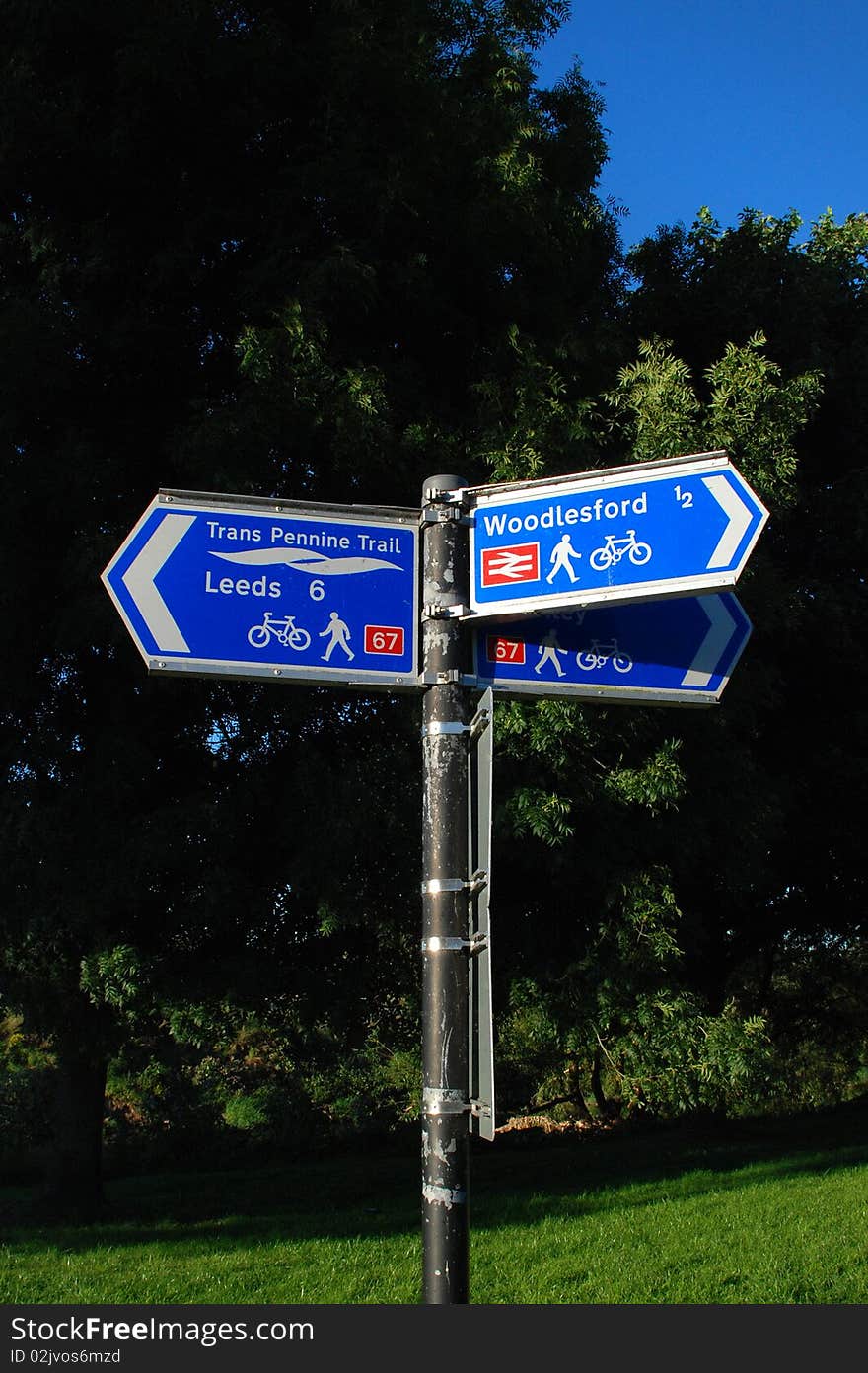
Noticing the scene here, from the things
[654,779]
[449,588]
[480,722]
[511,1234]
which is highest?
[654,779]

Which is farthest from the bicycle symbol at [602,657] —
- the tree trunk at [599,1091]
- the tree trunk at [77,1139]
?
the tree trunk at [599,1091]

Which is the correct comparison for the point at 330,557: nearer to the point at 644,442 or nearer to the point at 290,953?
the point at 644,442

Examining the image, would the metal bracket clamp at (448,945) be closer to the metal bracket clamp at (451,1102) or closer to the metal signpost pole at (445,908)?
the metal signpost pole at (445,908)

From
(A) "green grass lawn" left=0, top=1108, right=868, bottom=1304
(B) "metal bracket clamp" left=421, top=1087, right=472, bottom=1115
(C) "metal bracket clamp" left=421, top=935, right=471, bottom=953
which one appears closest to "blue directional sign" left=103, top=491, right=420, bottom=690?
(C) "metal bracket clamp" left=421, top=935, right=471, bottom=953

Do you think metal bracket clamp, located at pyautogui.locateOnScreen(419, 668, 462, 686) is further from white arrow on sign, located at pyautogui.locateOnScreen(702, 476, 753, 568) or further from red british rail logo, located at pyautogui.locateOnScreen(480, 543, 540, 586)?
white arrow on sign, located at pyautogui.locateOnScreen(702, 476, 753, 568)

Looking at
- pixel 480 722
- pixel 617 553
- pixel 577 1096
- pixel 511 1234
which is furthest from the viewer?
pixel 577 1096

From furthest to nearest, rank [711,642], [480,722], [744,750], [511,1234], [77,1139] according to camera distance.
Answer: [77,1139] → [744,750] → [511,1234] → [711,642] → [480,722]

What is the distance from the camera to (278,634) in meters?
2.93

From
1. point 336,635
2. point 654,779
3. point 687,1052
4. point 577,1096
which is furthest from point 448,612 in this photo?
point 577,1096

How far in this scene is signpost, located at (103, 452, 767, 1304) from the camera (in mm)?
2852

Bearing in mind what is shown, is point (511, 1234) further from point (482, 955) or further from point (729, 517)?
point (729, 517)

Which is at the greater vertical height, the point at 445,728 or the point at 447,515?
the point at 447,515

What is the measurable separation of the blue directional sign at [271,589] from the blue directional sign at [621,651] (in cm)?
25

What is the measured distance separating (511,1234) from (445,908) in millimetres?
7195
